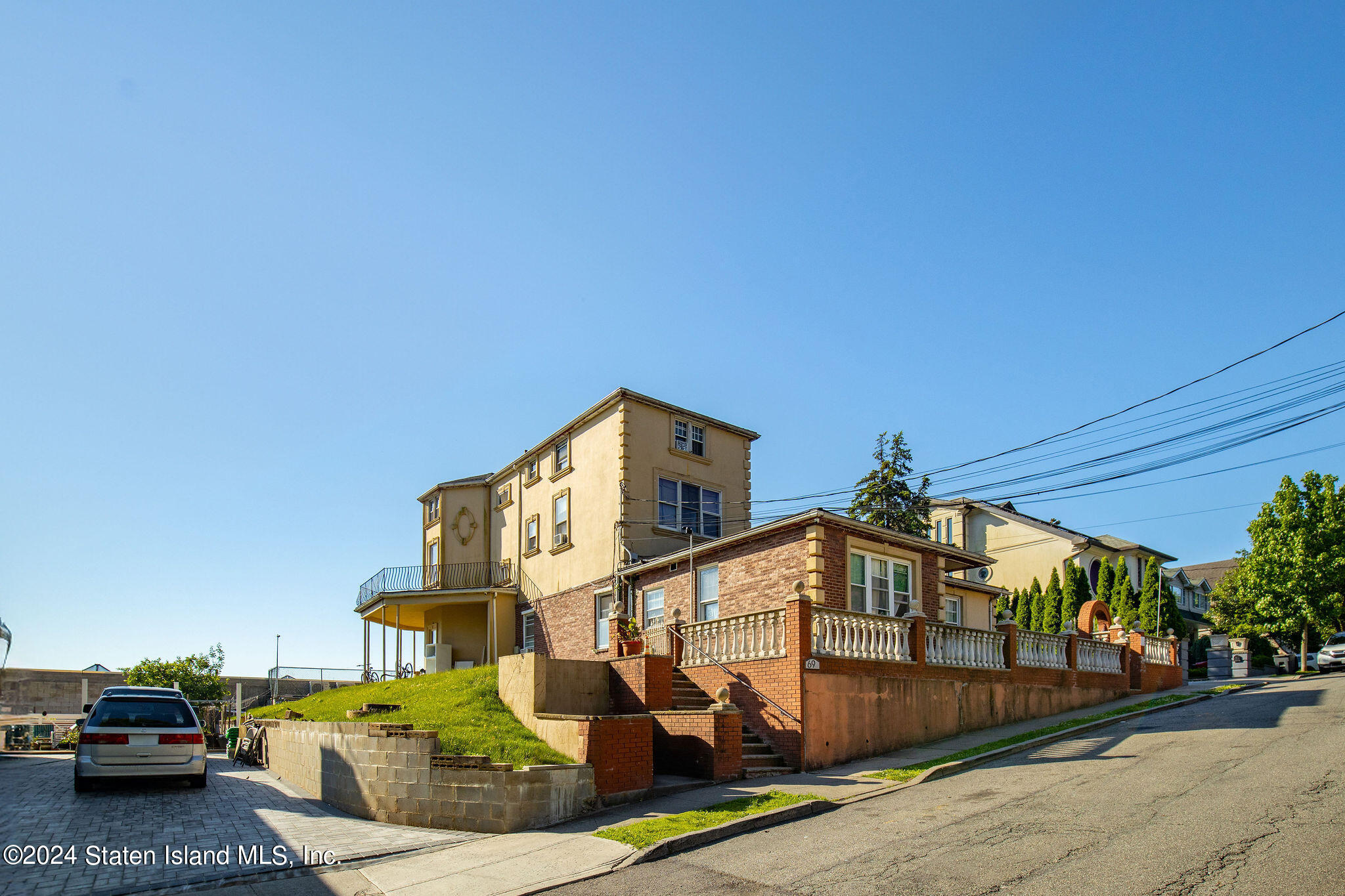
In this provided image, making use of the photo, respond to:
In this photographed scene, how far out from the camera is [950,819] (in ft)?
32.6

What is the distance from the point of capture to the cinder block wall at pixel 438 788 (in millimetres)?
10969

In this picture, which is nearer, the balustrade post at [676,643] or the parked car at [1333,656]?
the balustrade post at [676,643]

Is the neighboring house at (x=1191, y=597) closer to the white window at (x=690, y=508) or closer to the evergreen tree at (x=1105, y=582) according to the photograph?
the evergreen tree at (x=1105, y=582)

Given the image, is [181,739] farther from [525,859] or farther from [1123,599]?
[1123,599]

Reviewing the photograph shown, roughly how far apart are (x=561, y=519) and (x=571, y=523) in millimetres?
869

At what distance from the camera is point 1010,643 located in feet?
61.9

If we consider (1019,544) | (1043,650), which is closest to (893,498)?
(1019,544)

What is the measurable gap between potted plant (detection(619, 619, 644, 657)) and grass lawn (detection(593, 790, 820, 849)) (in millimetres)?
6324

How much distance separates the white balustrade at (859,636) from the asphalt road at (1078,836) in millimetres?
2994

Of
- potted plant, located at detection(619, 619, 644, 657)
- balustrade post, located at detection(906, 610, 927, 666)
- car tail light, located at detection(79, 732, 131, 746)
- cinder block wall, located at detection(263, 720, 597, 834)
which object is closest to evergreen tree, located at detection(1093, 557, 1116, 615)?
balustrade post, located at detection(906, 610, 927, 666)

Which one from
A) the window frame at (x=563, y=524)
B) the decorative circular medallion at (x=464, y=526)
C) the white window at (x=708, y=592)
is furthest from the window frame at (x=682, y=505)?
the decorative circular medallion at (x=464, y=526)

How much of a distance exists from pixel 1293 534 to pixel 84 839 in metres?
42.2

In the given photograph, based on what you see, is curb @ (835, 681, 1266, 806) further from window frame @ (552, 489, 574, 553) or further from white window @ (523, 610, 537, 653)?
white window @ (523, 610, 537, 653)

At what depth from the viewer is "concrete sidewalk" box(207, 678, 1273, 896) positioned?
28.5 feet
